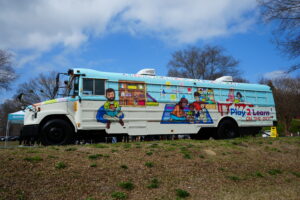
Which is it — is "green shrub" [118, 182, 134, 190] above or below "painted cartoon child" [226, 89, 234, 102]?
below

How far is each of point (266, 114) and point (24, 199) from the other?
A: 36.8ft

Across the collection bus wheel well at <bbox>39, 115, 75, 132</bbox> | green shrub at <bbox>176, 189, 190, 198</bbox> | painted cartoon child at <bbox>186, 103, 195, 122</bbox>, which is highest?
painted cartoon child at <bbox>186, 103, 195, 122</bbox>

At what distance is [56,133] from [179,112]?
185 inches

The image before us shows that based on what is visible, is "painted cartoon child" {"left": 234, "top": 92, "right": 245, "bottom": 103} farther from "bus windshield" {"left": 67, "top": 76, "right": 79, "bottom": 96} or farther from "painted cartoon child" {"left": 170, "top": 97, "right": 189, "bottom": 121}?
"bus windshield" {"left": 67, "top": 76, "right": 79, "bottom": 96}

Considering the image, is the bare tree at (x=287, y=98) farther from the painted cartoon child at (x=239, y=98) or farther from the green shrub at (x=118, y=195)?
the green shrub at (x=118, y=195)

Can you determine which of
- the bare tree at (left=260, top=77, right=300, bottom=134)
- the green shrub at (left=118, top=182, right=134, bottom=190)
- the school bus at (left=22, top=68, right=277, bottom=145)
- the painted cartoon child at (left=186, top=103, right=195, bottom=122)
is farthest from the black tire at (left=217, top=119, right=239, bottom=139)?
the bare tree at (left=260, top=77, right=300, bottom=134)

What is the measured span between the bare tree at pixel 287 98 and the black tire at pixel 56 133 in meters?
35.0

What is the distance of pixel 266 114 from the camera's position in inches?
482

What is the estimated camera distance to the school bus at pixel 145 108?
8.44 meters

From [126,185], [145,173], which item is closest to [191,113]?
[145,173]

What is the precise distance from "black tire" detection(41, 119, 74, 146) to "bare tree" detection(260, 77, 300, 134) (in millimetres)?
35014

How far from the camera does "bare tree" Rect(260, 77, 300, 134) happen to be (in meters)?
35.2

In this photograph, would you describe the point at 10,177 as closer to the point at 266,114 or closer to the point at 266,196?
the point at 266,196

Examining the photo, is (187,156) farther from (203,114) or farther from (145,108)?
(203,114)
